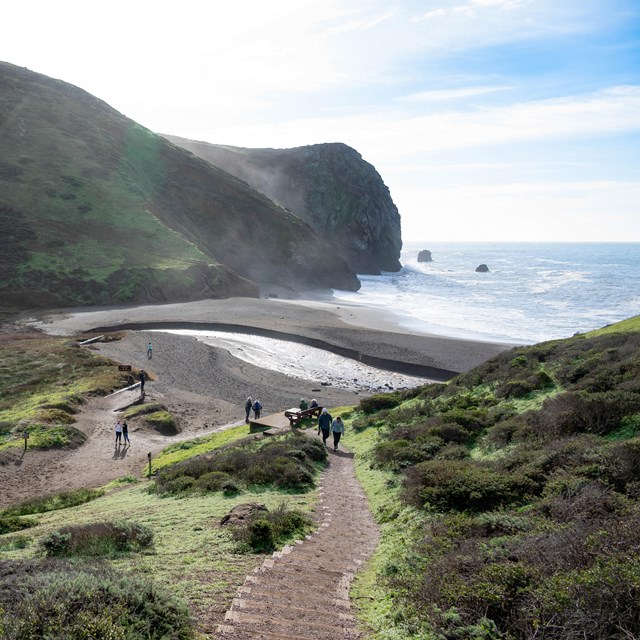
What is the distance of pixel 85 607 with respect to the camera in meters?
4.99

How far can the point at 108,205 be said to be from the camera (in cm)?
8406

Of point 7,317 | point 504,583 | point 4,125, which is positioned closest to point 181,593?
point 504,583

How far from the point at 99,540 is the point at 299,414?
15.0 meters

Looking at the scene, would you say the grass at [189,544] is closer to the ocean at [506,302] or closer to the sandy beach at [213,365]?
the sandy beach at [213,365]

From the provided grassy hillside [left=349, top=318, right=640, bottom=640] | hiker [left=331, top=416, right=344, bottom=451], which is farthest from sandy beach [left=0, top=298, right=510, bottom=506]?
grassy hillside [left=349, top=318, right=640, bottom=640]

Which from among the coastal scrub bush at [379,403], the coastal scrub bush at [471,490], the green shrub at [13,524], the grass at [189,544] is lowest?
the green shrub at [13,524]

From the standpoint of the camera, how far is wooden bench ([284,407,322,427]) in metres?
23.4

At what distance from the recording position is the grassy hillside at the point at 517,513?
491 centimetres

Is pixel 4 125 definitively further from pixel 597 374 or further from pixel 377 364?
pixel 597 374

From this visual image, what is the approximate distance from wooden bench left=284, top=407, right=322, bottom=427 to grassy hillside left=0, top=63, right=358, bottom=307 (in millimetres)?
48196

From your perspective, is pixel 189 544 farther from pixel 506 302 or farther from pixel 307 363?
pixel 506 302

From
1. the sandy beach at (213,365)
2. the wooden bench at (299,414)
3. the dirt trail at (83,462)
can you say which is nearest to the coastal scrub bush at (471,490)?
the wooden bench at (299,414)

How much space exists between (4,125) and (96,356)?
76993 mm

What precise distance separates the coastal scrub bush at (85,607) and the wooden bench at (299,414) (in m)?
17.1
